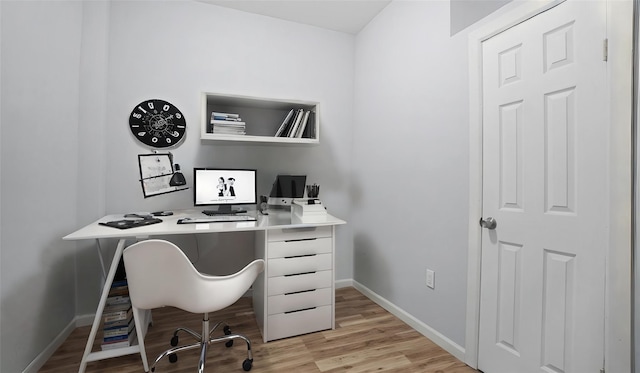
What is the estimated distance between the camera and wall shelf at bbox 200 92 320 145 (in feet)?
7.39

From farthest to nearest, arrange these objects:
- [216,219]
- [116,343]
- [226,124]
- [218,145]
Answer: [218,145] < [226,124] < [216,219] < [116,343]

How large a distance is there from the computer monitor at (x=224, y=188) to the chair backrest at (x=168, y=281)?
88 cm

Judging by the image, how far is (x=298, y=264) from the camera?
6.83 ft

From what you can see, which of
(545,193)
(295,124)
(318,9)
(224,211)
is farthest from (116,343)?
(318,9)

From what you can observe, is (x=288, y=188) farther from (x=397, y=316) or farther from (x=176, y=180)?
(x=397, y=316)

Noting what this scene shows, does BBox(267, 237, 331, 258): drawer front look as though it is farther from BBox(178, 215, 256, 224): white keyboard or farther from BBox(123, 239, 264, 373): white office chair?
BBox(123, 239, 264, 373): white office chair

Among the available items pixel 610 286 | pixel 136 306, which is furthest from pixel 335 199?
pixel 610 286

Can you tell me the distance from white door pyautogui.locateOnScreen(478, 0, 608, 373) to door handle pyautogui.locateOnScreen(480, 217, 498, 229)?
2 cm

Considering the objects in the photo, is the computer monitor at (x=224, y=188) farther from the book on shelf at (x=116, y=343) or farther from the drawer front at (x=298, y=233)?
the book on shelf at (x=116, y=343)

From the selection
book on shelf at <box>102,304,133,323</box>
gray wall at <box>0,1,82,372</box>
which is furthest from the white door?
gray wall at <box>0,1,82,372</box>

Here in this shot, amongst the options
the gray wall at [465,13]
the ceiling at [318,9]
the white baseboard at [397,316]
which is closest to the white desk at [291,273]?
the white baseboard at [397,316]

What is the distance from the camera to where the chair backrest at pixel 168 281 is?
1441 mm

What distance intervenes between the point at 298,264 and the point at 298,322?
1.38ft

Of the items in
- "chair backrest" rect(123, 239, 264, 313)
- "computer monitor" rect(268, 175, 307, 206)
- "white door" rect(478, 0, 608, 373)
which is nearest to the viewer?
"white door" rect(478, 0, 608, 373)
